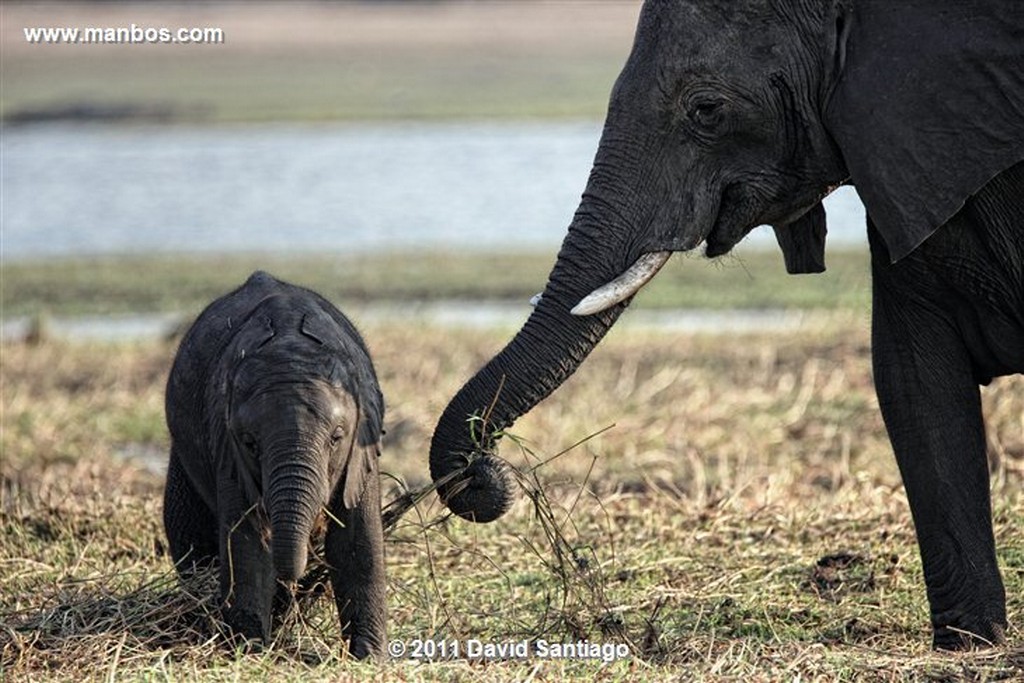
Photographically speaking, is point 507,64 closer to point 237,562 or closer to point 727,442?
point 727,442

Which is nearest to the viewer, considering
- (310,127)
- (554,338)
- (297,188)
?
(554,338)

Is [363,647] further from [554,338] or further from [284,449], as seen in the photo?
[554,338]

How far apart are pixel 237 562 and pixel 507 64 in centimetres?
4833

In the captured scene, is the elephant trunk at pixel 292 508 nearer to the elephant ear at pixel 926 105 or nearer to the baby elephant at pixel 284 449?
the baby elephant at pixel 284 449

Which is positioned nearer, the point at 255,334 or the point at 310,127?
the point at 255,334

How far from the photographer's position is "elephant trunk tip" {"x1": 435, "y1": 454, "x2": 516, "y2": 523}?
6961mm

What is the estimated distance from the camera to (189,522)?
325 inches

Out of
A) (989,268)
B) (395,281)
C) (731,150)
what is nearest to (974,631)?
(989,268)

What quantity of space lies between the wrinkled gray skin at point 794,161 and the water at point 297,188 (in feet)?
57.2

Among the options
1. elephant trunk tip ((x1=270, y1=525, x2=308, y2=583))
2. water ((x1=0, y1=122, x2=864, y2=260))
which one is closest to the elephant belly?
elephant trunk tip ((x1=270, y1=525, x2=308, y2=583))

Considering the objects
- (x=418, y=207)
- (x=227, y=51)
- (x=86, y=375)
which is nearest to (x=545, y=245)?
(x=418, y=207)

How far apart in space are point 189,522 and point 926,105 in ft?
11.4

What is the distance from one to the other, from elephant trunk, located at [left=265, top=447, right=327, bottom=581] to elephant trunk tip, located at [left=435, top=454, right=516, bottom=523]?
446mm

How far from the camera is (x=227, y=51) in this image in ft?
187
